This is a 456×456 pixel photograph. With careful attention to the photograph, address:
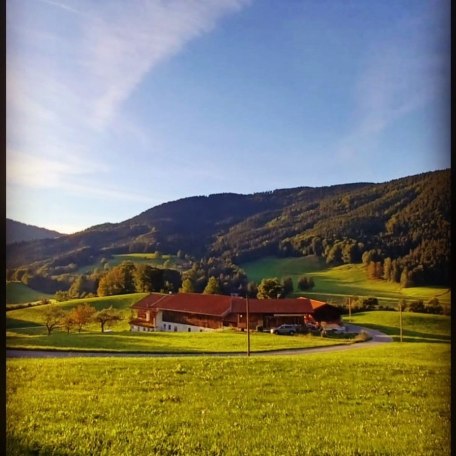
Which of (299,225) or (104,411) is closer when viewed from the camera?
(104,411)

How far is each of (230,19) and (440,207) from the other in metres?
1.18

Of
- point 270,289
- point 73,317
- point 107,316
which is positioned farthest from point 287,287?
point 73,317

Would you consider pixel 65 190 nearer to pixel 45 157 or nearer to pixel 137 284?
pixel 45 157

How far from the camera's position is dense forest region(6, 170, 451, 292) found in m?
2.31

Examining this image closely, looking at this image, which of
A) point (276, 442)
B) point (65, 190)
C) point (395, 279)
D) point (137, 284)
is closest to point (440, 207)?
point (395, 279)

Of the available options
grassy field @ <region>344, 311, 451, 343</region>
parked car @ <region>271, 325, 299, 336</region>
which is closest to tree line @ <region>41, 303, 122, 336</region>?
parked car @ <region>271, 325, 299, 336</region>

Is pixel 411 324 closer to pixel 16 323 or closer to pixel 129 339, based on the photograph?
pixel 129 339

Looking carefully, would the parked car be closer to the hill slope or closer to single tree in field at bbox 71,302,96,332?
single tree in field at bbox 71,302,96,332

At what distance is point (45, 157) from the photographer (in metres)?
2.37

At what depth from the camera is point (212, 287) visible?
2406 millimetres

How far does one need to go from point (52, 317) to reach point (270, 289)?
0.94m

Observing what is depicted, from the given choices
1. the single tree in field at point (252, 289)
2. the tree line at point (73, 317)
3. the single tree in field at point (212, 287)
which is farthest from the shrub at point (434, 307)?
the tree line at point (73, 317)

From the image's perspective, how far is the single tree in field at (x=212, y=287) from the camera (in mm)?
2402

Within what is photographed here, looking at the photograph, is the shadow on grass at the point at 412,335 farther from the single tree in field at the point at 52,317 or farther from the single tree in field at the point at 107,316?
the single tree in field at the point at 52,317
